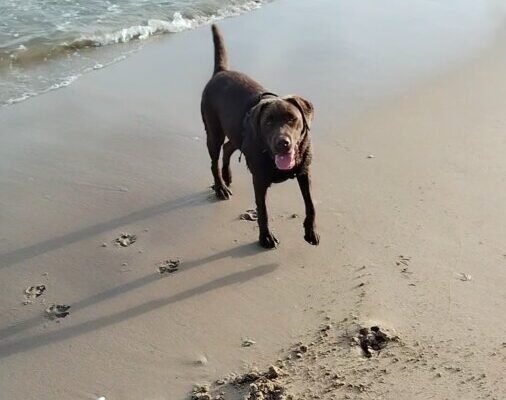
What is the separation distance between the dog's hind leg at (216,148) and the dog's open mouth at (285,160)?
1044mm

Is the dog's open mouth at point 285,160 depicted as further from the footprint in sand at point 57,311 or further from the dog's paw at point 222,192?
the footprint in sand at point 57,311

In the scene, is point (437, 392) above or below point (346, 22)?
below

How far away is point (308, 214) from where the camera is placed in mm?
4301

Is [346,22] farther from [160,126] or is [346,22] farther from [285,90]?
[160,126]

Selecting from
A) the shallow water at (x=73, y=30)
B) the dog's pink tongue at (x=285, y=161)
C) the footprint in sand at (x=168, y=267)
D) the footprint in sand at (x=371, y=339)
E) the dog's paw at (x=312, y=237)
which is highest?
the dog's pink tongue at (x=285, y=161)

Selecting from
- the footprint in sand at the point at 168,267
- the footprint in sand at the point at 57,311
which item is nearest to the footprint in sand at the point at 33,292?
the footprint in sand at the point at 57,311

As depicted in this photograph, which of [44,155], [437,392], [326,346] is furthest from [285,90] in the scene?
[437,392]

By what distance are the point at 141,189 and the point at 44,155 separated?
1.08 m

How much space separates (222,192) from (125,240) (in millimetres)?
837

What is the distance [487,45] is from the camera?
7480mm

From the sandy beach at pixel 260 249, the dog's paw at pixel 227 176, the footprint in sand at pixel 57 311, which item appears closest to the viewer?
the sandy beach at pixel 260 249

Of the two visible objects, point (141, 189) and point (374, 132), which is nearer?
point (141, 189)

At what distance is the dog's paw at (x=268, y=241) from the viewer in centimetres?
437

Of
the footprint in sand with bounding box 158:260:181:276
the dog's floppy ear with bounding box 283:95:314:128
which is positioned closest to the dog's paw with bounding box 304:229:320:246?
the dog's floppy ear with bounding box 283:95:314:128
